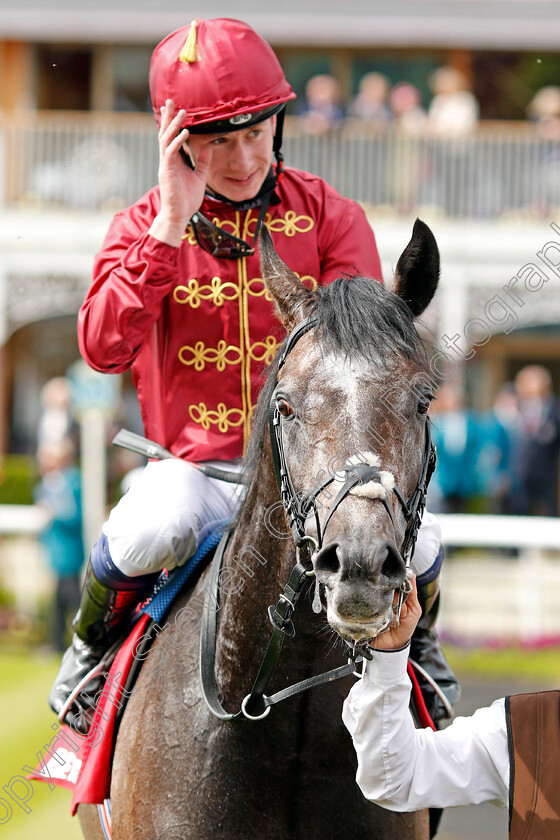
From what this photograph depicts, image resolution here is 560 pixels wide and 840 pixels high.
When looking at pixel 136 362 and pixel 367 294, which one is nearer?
pixel 367 294

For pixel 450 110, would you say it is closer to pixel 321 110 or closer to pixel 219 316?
pixel 321 110

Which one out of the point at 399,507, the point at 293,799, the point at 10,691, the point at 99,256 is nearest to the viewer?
the point at 399,507

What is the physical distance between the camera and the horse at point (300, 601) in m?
2.13

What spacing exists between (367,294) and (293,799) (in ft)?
4.01

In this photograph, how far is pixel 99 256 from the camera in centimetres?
294

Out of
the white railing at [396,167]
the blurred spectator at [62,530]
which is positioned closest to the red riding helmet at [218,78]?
the blurred spectator at [62,530]

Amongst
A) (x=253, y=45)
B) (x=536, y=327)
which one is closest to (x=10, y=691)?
(x=253, y=45)

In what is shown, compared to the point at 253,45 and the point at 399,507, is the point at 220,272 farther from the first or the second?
the point at 399,507

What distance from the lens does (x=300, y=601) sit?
2.42 metres

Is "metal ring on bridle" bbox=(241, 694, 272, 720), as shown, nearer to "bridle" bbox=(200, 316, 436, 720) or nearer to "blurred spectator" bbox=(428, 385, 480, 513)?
"bridle" bbox=(200, 316, 436, 720)

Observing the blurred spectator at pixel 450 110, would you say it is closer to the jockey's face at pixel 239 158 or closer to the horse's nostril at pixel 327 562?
the jockey's face at pixel 239 158

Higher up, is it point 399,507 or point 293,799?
point 399,507

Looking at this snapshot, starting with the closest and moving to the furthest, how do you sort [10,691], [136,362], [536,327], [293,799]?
[293,799] → [136,362] → [10,691] → [536,327]

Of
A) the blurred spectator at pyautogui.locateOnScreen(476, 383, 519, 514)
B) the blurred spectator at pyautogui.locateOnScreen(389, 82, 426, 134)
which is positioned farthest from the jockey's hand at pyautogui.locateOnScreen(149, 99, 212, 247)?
the blurred spectator at pyautogui.locateOnScreen(389, 82, 426, 134)
